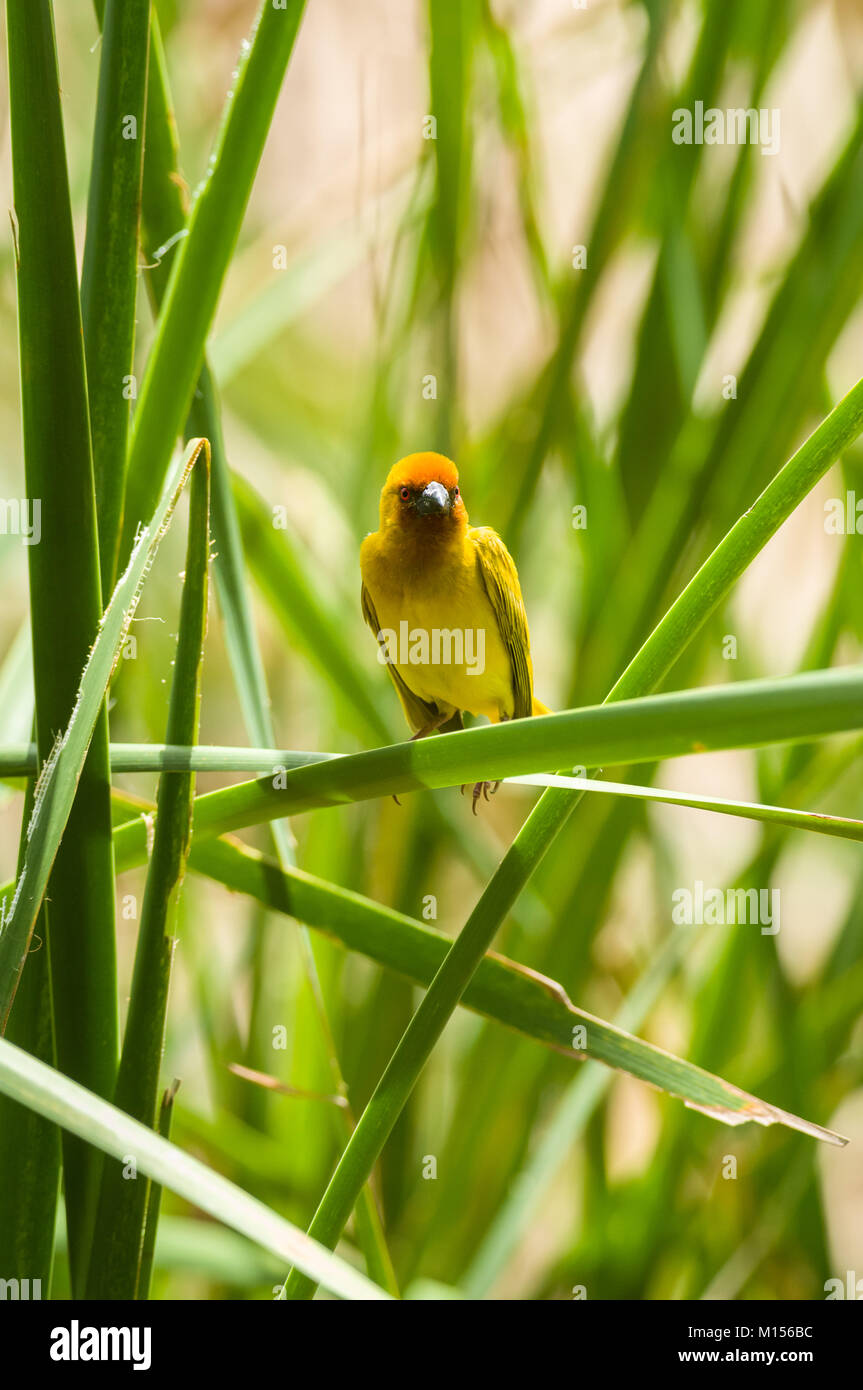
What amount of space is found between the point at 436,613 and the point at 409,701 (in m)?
0.26

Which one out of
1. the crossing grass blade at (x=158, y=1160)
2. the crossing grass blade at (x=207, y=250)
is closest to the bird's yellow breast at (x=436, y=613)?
the crossing grass blade at (x=207, y=250)

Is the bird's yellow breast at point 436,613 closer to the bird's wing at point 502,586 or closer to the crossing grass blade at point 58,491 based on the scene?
the bird's wing at point 502,586

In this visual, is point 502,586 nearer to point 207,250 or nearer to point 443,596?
point 443,596

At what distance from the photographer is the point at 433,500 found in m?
1.06

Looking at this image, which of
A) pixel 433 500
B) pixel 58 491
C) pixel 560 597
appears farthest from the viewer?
pixel 560 597

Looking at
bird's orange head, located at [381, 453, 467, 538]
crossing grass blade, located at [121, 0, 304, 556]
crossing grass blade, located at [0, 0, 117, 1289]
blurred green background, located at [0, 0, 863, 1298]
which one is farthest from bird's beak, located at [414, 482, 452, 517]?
crossing grass blade, located at [0, 0, 117, 1289]

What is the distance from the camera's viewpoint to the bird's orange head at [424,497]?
107cm

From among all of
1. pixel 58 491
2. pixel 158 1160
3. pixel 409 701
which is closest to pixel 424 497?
pixel 409 701

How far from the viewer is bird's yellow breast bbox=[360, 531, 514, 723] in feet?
3.68

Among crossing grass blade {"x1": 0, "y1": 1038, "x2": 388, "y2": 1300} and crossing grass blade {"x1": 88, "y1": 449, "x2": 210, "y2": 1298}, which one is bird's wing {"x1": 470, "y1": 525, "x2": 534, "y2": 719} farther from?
crossing grass blade {"x1": 0, "y1": 1038, "x2": 388, "y2": 1300}

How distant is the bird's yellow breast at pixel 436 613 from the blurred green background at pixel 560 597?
0.07 metres
